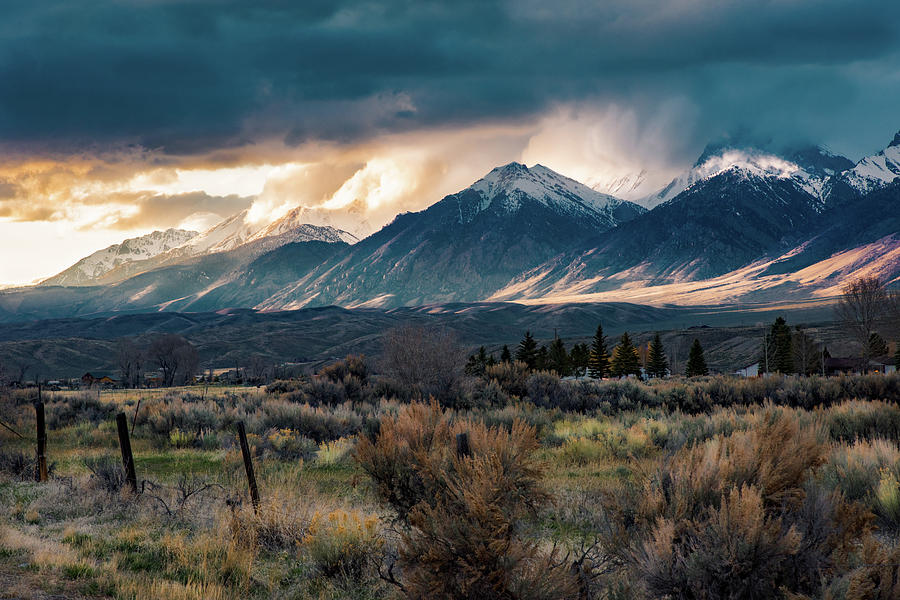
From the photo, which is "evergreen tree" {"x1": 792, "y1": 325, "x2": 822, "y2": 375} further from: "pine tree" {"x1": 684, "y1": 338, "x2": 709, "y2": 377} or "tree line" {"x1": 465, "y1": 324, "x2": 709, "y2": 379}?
"pine tree" {"x1": 684, "y1": 338, "x2": 709, "y2": 377}

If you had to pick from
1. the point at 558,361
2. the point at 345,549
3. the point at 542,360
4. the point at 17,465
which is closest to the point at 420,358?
the point at 17,465

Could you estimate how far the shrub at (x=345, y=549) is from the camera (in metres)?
6.60

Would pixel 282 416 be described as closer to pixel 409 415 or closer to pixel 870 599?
pixel 409 415

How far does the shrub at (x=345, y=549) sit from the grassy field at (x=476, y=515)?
0.02m

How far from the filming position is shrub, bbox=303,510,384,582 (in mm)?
6602

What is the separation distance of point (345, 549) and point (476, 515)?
7.45ft

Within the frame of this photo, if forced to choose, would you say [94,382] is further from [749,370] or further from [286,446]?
[749,370]

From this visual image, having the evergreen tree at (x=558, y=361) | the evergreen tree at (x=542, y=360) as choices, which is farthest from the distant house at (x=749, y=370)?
the evergreen tree at (x=542, y=360)

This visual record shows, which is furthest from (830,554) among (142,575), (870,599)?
(142,575)

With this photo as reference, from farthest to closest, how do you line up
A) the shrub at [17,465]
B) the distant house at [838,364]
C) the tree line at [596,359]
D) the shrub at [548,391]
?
the tree line at [596,359] → the distant house at [838,364] → the shrub at [548,391] → the shrub at [17,465]

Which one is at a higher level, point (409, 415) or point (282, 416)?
point (409, 415)

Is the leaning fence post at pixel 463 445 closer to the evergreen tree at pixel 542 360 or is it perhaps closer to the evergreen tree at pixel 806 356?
the evergreen tree at pixel 542 360

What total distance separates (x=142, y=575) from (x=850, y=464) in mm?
8980

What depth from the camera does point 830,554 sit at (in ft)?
15.9
